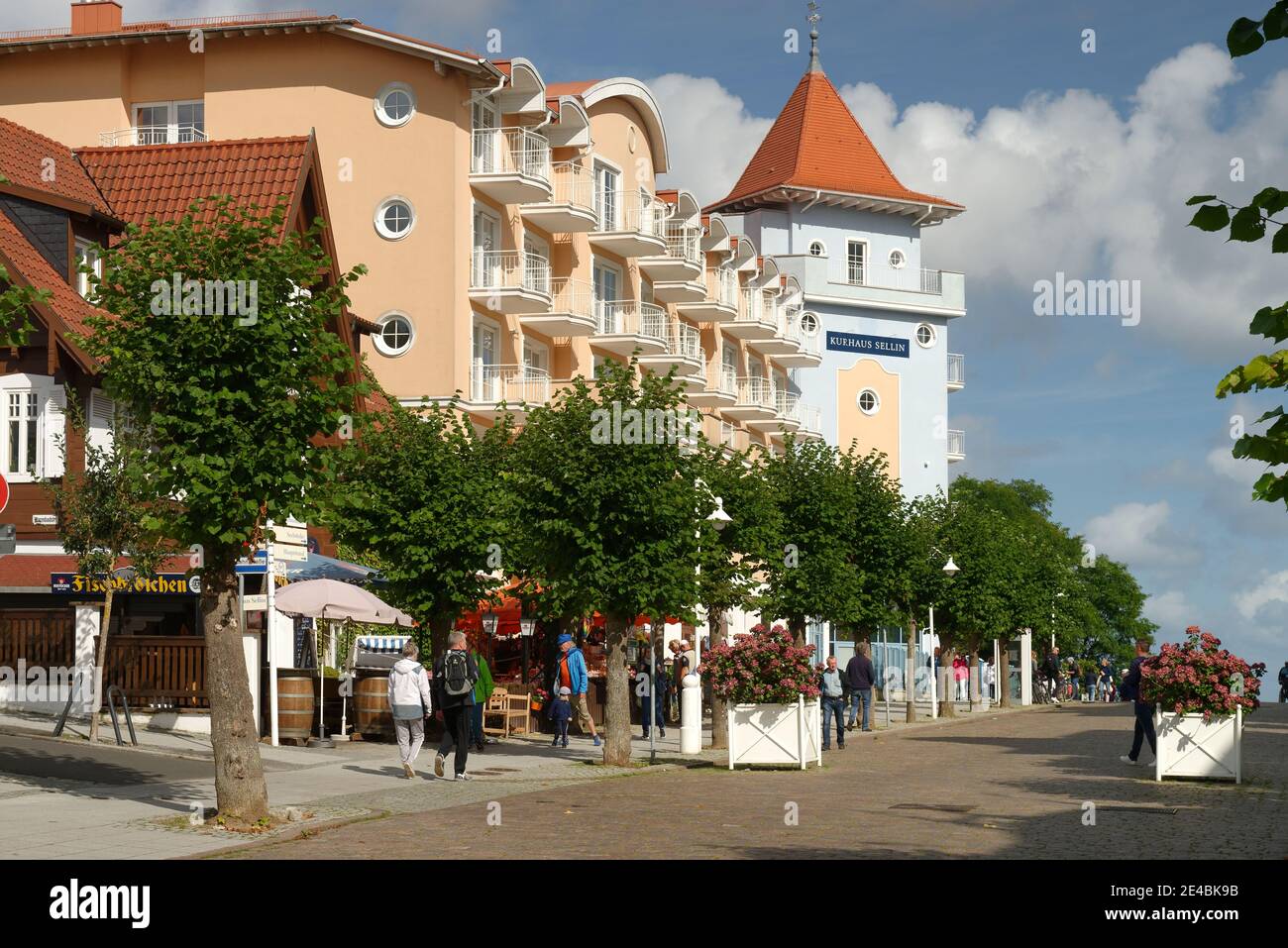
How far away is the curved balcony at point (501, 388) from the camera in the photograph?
4794 centimetres

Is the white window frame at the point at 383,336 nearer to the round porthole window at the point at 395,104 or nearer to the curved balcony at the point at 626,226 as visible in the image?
the round porthole window at the point at 395,104

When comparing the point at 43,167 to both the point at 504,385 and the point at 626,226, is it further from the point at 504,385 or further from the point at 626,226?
the point at 626,226

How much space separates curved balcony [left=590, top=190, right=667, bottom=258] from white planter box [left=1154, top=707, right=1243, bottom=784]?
113 feet

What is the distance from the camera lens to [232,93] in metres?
47.7

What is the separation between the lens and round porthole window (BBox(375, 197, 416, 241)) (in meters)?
47.1

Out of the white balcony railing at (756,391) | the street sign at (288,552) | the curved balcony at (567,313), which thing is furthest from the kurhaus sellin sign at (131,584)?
the white balcony railing at (756,391)

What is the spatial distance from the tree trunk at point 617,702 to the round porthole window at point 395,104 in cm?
2348

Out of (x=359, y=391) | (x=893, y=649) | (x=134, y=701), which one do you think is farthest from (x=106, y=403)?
(x=893, y=649)

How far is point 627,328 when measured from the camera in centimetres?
5794

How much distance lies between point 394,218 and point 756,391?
1062 inches

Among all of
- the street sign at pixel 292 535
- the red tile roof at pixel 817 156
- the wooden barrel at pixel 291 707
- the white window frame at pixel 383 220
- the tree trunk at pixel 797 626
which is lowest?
the wooden barrel at pixel 291 707

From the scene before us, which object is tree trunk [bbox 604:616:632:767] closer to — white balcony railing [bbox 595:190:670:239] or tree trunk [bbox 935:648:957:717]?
tree trunk [bbox 935:648:957:717]
